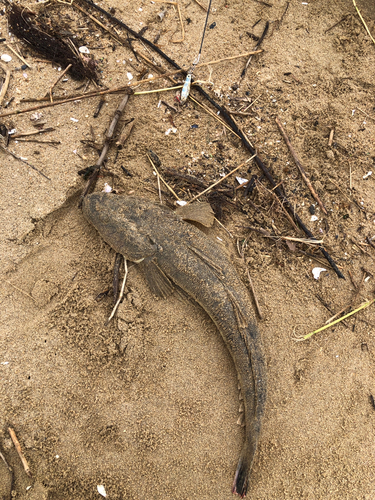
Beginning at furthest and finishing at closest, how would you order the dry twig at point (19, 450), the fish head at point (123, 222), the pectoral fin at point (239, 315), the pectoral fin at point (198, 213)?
the pectoral fin at point (198, 213) < the fish head at point (123, 222) < the pectoral fin at point (239, 315) < the dry twig at point (19, 450)

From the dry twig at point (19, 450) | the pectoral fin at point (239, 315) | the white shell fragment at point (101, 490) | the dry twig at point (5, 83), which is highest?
the dry twig at point (5, 83)

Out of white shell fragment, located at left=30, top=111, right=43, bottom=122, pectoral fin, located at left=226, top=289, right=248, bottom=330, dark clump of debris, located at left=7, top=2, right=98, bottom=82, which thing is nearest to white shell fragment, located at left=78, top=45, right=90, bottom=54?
dark clump of debris, located at left=7, top=2, right=98, bottom=82

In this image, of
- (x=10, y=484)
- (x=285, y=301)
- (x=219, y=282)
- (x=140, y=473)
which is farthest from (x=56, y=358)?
(x=285, y=301)

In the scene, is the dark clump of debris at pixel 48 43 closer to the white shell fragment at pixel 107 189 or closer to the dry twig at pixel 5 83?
the dry twig at pixel 5 83

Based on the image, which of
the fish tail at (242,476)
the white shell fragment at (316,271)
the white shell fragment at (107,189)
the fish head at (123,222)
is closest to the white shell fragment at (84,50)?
the white shell fragment at (107,189)

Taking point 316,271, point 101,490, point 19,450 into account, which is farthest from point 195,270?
point 19,450

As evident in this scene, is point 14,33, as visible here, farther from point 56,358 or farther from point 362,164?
point 362,164
